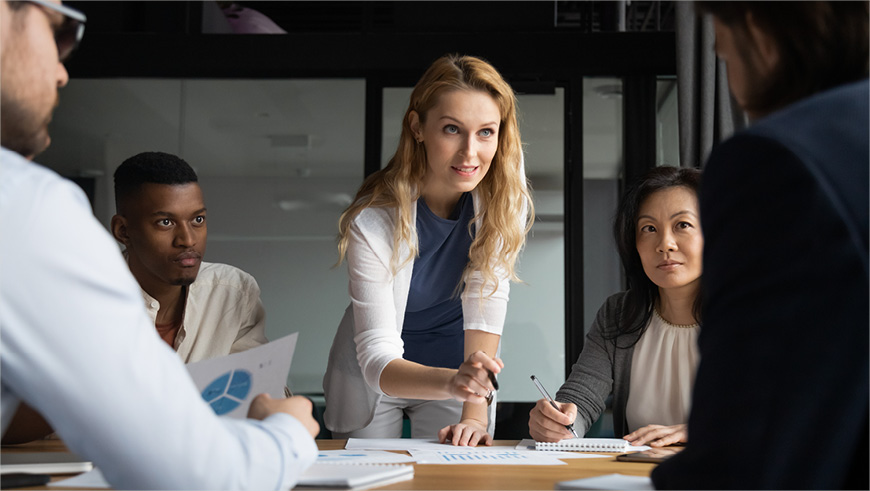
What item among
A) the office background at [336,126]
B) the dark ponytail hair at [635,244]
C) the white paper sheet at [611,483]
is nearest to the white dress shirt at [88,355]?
the white paper sheet at [611,483]

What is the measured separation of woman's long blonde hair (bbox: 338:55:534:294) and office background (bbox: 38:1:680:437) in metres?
1.09

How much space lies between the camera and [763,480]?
24.4 inches

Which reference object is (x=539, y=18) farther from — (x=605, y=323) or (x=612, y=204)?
(x=605, y=323)

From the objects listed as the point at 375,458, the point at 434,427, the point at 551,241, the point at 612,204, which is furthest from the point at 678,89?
the point at 375,458

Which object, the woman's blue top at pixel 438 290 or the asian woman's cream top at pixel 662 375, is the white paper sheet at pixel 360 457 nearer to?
the woman's blue top at pixel 438 290

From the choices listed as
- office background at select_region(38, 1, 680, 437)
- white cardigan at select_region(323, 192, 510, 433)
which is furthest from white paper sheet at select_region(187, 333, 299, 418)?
office background at select_region(38, 1, 680, 437)

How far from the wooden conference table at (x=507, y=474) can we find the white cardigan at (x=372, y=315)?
0.54 meters

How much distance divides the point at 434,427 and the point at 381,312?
371mm

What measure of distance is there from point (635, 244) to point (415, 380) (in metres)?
0.84

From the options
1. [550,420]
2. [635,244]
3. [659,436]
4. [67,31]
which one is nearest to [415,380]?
[550,420]

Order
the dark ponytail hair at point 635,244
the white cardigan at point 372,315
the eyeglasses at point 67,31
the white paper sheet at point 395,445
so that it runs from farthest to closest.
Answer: the dark ponytail hair at point 635,244 < the white cardigan at point 372,315 < the white paper sheet at point 395,445 < the eyeglasses at point 67,31

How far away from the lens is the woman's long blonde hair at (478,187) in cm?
188

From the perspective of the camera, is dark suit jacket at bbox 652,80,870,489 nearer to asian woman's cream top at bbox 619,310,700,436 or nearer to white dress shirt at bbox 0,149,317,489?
white dress shirt at bbox 0,149,317,489

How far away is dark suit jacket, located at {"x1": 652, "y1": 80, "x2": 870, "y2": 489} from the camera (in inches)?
23.3
